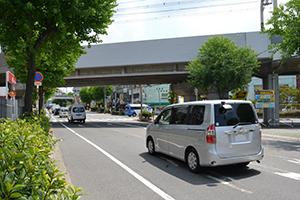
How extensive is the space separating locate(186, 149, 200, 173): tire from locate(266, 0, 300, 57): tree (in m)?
11.1

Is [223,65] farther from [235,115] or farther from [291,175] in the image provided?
[291,175]

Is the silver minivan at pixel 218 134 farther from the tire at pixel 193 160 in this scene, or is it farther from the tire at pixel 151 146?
the tire at pixel 151 146

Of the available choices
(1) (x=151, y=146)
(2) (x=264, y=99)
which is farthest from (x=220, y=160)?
(2) (x=264, y=99)

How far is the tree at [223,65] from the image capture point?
2878 cm

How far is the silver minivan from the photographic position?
8773 millimetres

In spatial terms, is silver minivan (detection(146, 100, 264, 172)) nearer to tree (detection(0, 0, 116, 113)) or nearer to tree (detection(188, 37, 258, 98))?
tree (detection(0, 0, 116, 113))

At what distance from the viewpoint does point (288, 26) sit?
733 inches

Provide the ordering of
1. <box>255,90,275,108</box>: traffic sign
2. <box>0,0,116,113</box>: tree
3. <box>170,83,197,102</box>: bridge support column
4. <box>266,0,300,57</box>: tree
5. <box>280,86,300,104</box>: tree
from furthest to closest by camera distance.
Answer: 1. <box>280,86,300,104</box>: tree
2. <box>170,83,197,102</box>: bridge support column
3. <box>255,90,275,108</box>: traffic sign
4. <box>266,0,300,57</box>: tree
5. <box>0,0,116,113</box>: tree

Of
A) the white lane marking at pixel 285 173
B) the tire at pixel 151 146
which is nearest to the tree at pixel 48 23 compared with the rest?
the tire at pixel 151 146

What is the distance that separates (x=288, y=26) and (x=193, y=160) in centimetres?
1226

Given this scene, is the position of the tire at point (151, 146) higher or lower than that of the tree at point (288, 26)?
lower

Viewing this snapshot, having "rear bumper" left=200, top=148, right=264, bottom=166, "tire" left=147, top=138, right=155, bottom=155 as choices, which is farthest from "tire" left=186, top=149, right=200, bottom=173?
"tire" left=147, top=138, right=155, bottom=155

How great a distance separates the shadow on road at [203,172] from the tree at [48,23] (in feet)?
18.1

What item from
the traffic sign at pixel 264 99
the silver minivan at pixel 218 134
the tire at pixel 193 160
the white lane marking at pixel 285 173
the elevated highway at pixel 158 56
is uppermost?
the elevated highway at pixel 158 56
